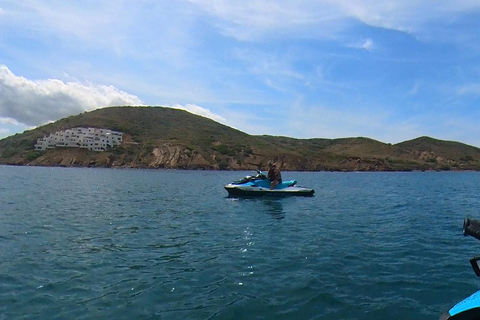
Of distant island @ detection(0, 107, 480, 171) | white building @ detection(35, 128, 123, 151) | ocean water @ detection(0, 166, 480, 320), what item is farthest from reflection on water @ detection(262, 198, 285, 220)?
white building @ detection(35, 128, 123, 151)

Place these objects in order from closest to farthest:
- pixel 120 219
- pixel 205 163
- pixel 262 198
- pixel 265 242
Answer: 1. pixel 265 242
2. pixel 120 219
3. pixel 262 198
4. pixel 205 163

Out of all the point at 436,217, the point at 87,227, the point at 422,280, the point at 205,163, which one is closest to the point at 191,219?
the point at 87,227

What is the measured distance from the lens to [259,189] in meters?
35.5

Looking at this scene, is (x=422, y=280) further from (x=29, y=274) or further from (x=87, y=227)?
(x=87, y=227)

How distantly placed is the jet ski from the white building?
139 meters

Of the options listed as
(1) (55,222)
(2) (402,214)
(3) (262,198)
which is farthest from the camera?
(3) (262,198)

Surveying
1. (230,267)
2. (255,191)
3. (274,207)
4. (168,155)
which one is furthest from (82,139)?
(230,267)

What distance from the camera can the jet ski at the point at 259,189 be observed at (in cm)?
3544

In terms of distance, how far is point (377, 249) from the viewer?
1486cm

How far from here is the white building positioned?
164 meters

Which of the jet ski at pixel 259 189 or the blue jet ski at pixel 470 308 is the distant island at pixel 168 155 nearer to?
the jet ski at pixel 259 189

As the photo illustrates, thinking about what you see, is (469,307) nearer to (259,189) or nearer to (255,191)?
(255,191)

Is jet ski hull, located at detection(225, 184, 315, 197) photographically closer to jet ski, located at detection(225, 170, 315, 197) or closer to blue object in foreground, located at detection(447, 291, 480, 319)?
jet ski, located at detection(225, 170, 315, 197)

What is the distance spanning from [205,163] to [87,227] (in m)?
127
